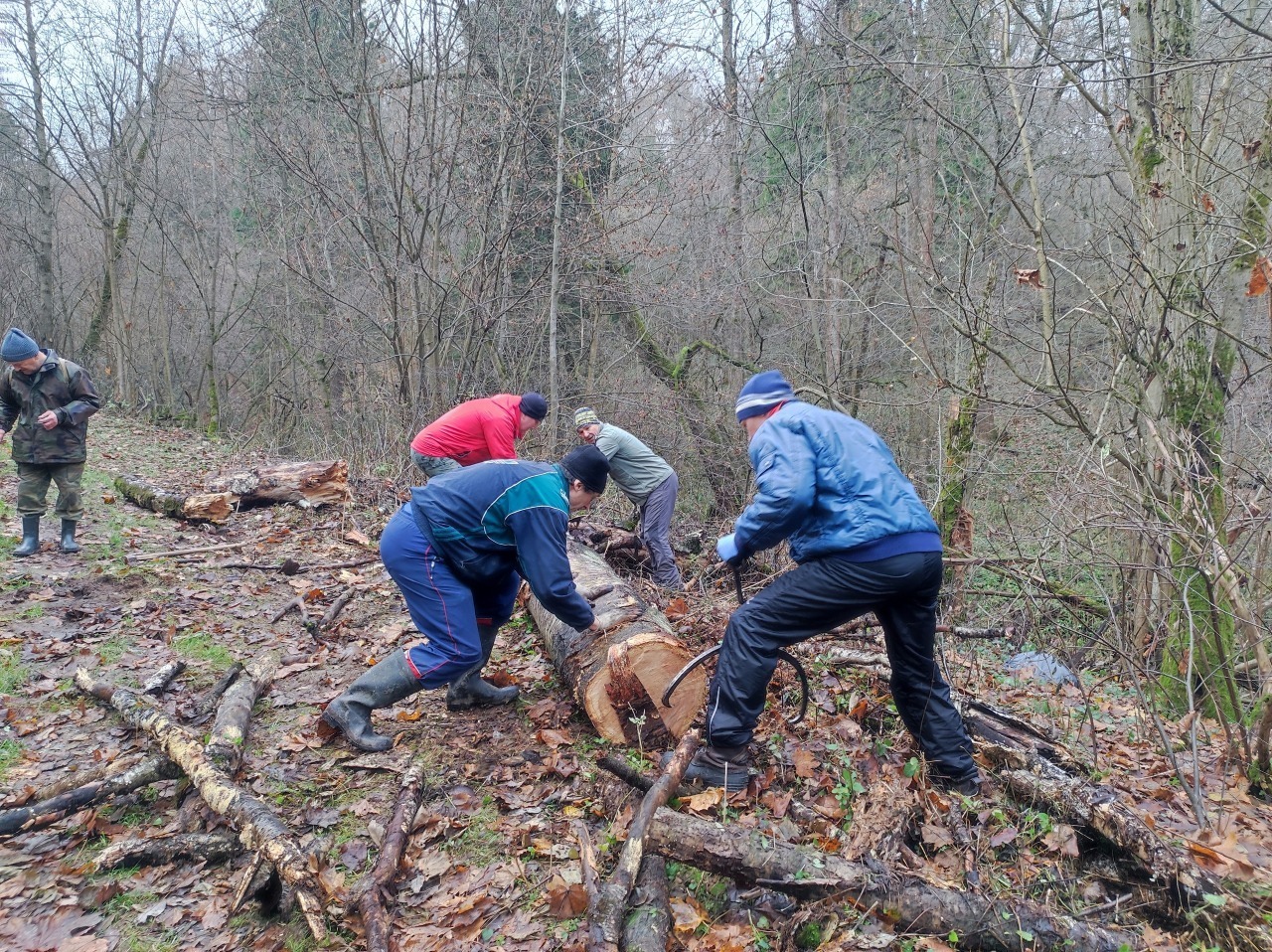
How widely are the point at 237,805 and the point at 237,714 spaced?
1.01 meters

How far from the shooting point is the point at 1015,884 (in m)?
3.06

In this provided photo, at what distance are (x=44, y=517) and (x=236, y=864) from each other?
6.71 m

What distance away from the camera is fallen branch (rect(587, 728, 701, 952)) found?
2705 millimetres

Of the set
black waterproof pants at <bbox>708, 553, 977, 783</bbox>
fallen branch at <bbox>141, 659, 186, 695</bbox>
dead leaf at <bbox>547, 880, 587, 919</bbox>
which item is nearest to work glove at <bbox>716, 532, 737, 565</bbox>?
black waterproof pants at <bbox>708, 553, 977, 783</bbox>

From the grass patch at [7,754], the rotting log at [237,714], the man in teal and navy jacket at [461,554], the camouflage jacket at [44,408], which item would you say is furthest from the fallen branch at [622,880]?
the camouflage jacket at [44,408]

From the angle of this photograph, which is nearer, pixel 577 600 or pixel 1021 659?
pixel 577 600

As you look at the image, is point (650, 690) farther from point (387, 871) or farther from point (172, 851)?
point (172, 851)

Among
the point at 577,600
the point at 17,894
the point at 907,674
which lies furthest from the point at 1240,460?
the point at 17,894

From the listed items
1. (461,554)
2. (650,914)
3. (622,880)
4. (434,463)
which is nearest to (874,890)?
(650,914)

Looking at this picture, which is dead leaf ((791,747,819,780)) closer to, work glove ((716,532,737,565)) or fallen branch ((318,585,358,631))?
work glove ((716,532,737,565))

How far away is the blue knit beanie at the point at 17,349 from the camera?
6330 millimetres

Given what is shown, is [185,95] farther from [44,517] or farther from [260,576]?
[260,576]

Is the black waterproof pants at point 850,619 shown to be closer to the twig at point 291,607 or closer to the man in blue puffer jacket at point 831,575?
the man in blue puffer jacket at point 831,575

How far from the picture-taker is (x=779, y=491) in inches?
128
